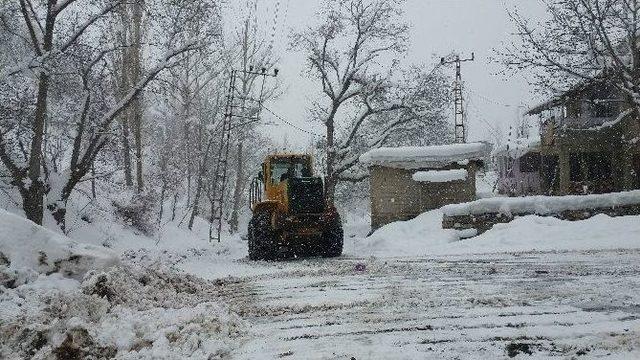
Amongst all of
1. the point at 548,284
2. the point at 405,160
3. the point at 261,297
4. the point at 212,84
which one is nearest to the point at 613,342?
the point at 548,284

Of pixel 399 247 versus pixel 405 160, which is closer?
pixel 399 247

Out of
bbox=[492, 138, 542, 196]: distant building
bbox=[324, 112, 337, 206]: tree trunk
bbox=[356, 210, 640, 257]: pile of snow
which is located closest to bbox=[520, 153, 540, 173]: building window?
bbox=[492, 138, 542, 196]: distant building

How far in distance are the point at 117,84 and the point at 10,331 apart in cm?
2504

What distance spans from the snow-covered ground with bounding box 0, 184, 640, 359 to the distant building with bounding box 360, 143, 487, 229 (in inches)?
567

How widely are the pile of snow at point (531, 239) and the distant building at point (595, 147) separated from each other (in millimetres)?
10771

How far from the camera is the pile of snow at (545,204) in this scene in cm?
1575

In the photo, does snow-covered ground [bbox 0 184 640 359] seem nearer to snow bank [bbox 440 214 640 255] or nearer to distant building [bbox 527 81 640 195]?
snow bank [bbox 440 214 640 255]

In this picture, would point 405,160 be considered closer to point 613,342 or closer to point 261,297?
point 261,297

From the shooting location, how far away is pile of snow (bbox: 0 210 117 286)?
562cm

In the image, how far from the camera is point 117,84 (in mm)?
27266

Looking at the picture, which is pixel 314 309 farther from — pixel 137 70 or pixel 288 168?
pixel 137 70

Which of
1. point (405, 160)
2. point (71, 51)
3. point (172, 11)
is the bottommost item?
point (405, 160)

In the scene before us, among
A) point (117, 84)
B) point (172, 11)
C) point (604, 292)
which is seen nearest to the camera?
point (604, 292)

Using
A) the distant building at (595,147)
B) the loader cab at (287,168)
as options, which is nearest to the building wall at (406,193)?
the distant building at (595,147)
